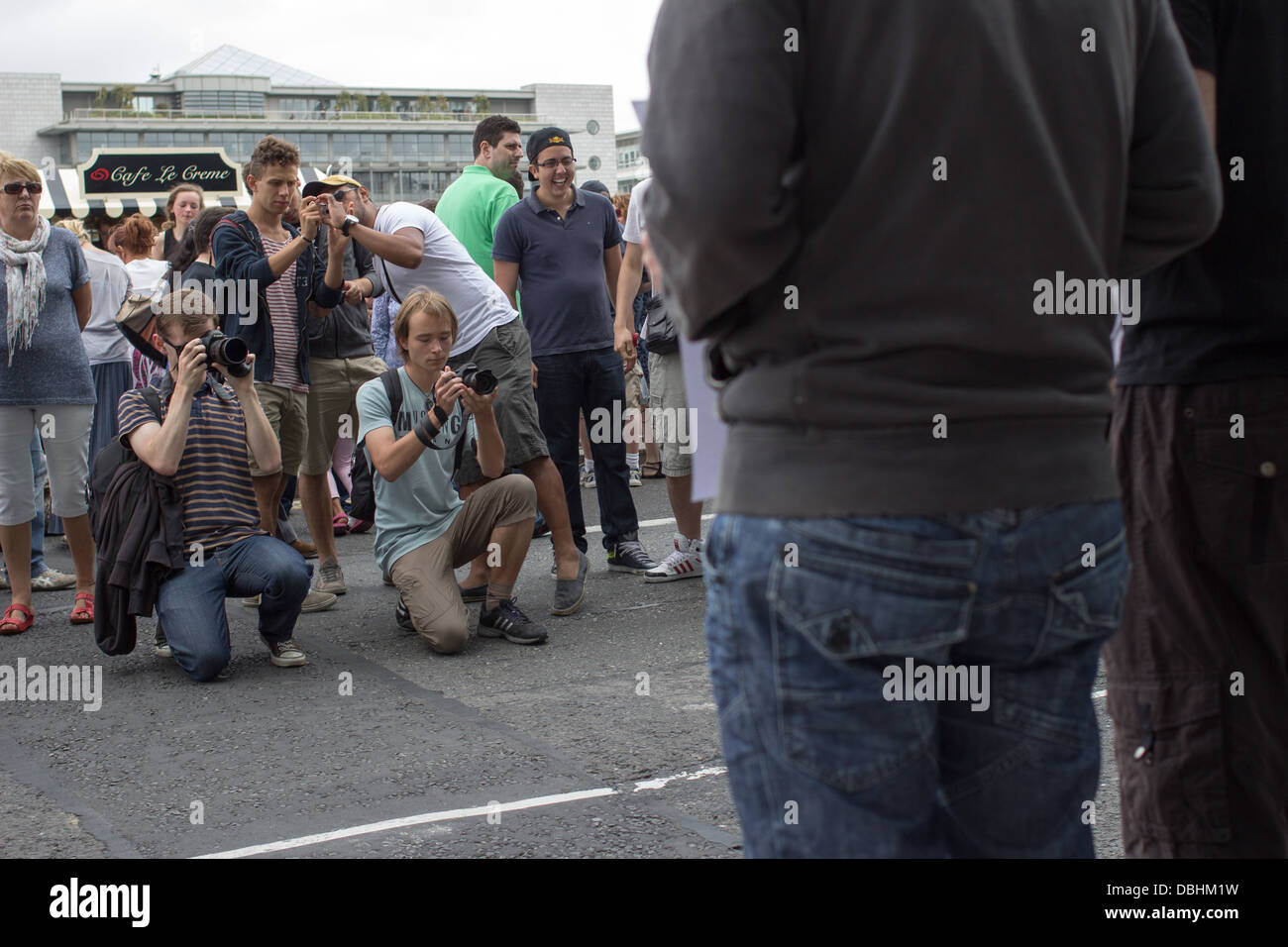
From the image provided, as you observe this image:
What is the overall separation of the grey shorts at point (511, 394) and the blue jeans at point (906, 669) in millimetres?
4708

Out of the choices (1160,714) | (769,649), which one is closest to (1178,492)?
(1160,714)

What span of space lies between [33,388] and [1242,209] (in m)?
5.50

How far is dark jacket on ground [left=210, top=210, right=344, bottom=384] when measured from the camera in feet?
20.9

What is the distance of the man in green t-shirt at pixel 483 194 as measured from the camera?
760cm

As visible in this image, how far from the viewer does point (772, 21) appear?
4.56ft

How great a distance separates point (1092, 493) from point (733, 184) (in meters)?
0.52

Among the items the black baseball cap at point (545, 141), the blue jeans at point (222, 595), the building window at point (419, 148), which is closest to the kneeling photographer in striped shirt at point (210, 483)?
the blue jeans at point (222, 595)

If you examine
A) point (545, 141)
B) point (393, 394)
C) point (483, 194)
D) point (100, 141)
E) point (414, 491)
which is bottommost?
point (414, 491)

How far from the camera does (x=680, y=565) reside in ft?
22.3

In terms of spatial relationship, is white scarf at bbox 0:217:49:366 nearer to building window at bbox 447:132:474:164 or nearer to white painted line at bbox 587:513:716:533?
white painted line at bbox 587:513:716:533

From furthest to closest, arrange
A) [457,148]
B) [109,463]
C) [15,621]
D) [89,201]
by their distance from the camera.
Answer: [457,148], [89,201], [15,621], [109,463]

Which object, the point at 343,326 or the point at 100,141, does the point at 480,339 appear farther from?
the point at 100,141

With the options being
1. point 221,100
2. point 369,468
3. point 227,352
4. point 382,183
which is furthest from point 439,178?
point 227,352

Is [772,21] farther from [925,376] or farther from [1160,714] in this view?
[1160,714]
